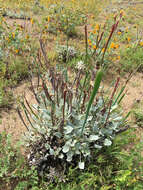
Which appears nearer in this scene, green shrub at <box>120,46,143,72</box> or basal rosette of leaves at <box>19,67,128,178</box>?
basal rosette of leaves at <box>19,67,128,178</box>

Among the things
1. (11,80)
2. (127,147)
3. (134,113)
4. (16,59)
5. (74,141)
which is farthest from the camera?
(16,59)

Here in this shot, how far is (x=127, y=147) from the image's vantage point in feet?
6.70

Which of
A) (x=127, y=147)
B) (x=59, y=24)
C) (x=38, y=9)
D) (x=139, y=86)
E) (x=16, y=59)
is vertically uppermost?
(x=38, y=9)

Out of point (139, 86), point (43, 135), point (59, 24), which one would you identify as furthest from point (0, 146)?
point (59, 24)

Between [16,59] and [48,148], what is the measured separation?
1.99 metres

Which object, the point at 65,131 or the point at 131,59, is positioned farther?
the point at 131,59

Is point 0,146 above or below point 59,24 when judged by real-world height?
below

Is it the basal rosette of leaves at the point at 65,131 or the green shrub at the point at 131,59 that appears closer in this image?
the basal rosette of leaves at the point at 65,131

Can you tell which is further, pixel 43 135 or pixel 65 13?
pixel 65 13

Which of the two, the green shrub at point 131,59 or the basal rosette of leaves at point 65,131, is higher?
the green shrub at point 131,59

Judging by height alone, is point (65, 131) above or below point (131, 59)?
below

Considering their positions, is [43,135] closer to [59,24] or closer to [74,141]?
[74,141]

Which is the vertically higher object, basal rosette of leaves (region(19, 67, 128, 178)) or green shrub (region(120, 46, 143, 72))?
green shrub (region(120, 46, 143, 72))

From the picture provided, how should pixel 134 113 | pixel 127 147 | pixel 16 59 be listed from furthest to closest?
pixel 16 59 < pixel 134 113 < pixel 127 147
